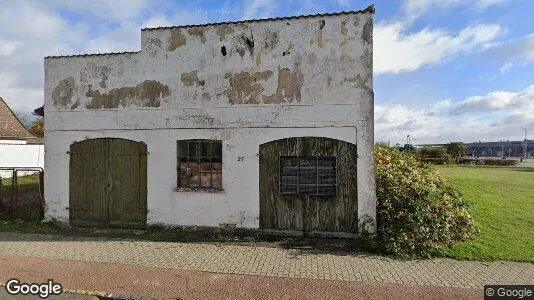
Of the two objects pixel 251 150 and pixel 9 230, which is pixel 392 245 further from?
pixel 9 230

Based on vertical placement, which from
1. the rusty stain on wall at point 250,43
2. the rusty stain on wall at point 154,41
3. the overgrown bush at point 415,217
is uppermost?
the rusty stain on wall at point 154,41

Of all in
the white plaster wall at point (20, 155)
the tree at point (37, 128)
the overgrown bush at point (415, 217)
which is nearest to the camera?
the overgrown bush at point (415, 217)

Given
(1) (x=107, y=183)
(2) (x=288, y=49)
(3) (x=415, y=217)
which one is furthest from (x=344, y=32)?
(1) (x=107, y=183)

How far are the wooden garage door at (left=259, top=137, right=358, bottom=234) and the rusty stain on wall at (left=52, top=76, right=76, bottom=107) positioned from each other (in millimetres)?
5609

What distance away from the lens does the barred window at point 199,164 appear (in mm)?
9305

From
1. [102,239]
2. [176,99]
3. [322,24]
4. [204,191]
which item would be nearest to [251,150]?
[204,191]

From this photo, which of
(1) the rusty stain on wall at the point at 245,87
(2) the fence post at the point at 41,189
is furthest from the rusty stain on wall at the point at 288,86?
(2) the fence post at the point at 41,189

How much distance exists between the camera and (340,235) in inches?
340

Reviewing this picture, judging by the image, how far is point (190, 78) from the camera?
30.9ft

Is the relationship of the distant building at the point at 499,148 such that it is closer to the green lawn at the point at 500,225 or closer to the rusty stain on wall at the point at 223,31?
the green lawn at the point at 500,225

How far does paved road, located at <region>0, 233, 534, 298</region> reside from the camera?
19.5 ft

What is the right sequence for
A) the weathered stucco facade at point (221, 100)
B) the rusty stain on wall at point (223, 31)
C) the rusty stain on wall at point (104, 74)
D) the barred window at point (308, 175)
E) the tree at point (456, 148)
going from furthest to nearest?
the tree at point (456, 148)
the rusty stain on wall at point (104, 74)
the rusty stain on wall at point (223, 31)
the barred window at point (308, 175)
the weathered stucco facade at point (221, 100)

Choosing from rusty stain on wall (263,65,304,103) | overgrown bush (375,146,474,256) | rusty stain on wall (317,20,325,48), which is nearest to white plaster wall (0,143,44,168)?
rusty stain on wall (263,65,304,103)

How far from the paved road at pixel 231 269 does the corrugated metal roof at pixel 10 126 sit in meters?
19.2
